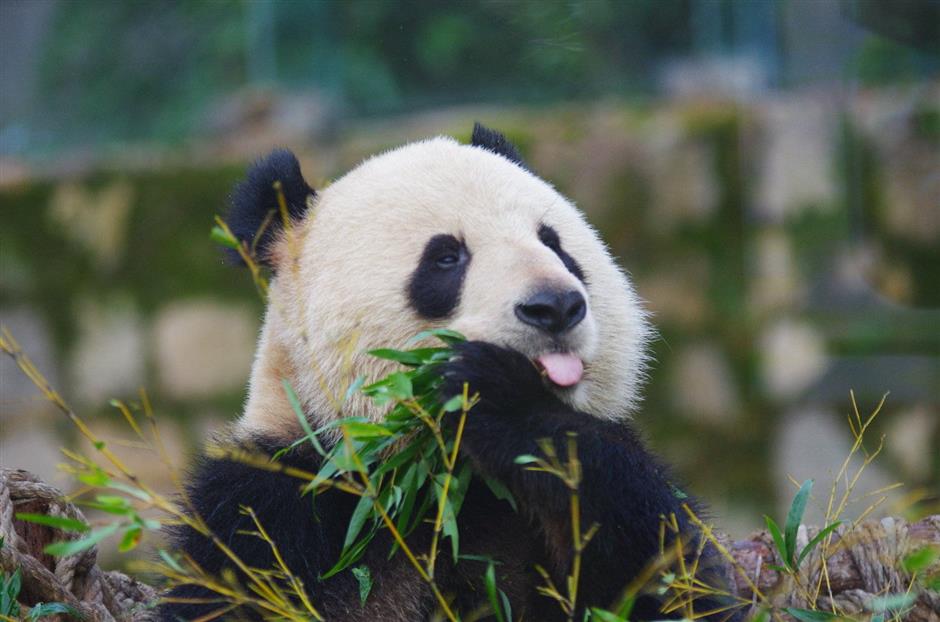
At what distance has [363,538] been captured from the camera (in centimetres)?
254

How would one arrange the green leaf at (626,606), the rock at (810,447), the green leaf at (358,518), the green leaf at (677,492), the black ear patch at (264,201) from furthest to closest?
1. the rock at (810,447)
2. the black ear patch at (264,201)
3. the green leaf at (677,492)
4. the green leaf at (358,518)
5. the green leaf at (626,606)

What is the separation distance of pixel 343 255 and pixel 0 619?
107 centimetres

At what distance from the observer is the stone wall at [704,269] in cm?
661

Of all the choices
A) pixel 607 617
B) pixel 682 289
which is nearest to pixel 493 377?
pixel 607 617

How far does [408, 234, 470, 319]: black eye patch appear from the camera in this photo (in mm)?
2750

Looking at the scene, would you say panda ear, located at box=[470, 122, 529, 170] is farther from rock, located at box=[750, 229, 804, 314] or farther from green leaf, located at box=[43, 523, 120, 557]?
rock, located at box=[750, 229, 804, 314]

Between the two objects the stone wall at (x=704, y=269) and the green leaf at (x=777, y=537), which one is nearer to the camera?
the green leaf at (x=777, y=537)

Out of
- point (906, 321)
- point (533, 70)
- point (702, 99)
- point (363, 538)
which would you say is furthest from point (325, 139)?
point (363, 538)

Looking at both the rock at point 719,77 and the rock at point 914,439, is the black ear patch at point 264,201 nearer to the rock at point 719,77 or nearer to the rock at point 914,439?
the rock at point 719,77

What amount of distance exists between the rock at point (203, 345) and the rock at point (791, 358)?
280 cm

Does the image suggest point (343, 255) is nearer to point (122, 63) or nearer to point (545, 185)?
point (545, 185)

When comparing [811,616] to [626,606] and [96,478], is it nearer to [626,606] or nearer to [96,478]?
[626,606]

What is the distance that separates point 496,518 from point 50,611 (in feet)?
3.07

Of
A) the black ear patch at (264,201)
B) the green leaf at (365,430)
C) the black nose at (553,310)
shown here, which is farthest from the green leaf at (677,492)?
the black ear patch at (264,201)
